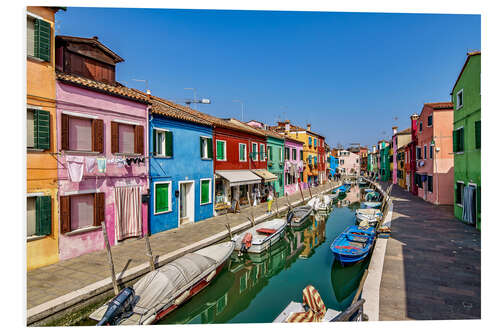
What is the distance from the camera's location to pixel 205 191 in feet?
54.1

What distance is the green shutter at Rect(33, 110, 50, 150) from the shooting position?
8.25 meters

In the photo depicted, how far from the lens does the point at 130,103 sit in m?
Result: 11.4

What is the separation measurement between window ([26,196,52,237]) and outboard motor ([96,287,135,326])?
14.1 ft

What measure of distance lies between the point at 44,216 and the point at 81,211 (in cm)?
131

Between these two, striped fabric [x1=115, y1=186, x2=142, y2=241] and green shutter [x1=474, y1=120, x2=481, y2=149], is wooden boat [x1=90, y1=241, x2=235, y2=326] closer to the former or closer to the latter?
striped fabric [x1=115, y1=186, x2=142, y2=241]

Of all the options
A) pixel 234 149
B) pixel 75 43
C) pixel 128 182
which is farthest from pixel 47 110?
pixel 234 149

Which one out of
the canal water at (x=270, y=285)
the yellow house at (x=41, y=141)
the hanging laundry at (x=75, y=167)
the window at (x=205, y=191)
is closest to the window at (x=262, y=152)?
the window at (x=205, y=191)

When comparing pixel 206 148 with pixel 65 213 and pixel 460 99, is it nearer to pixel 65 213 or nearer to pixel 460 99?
pixel 65 213

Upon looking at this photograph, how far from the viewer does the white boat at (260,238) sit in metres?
12.1

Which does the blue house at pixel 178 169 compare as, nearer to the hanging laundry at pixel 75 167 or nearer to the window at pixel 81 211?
the window at pixel 81 211

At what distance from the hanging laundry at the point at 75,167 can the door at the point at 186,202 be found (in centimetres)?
600

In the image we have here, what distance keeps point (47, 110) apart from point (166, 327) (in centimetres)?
767

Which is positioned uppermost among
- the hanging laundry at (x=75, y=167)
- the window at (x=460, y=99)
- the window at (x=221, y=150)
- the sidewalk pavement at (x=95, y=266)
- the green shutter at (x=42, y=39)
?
the green shutter at (x=42, y=39)
